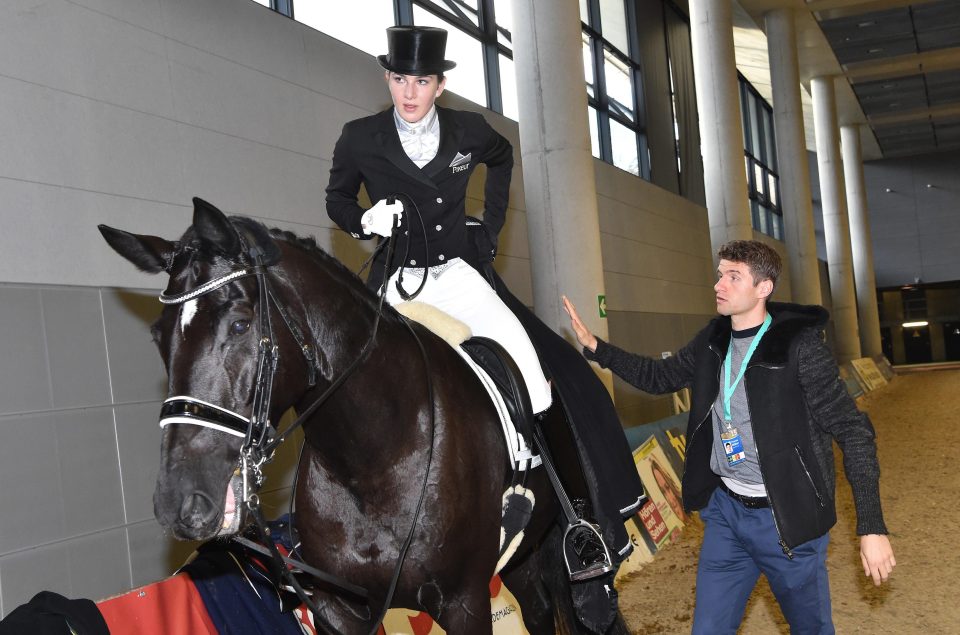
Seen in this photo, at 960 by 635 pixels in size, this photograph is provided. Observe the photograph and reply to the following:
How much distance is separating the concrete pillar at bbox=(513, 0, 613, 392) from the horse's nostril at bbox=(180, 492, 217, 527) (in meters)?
7.37

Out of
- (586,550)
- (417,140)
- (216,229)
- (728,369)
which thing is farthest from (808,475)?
(216,229)

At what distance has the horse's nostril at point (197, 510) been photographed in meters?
2.04

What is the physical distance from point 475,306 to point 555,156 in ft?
20.7

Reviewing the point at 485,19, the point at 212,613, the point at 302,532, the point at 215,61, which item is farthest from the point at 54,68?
Result: the point at 485,19

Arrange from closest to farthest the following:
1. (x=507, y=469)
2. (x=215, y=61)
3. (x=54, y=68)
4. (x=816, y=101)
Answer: (x=507, y=469)
(x=54, y=68)
(x=215, y=61)
(x=816, y=101)

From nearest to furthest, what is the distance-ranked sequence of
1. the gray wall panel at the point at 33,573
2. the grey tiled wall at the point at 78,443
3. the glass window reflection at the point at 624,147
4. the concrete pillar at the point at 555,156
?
the gray wall panel at the point at 33,573
the grey tiled wall at the point at 78,443
the concrete pillar at the point at 555,156
the glass window reflection at the point at 624,147

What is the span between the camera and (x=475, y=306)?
132 inches

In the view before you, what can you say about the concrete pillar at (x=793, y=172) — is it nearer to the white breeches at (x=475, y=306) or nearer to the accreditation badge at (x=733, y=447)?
the accreditation badge at (x=733, y=447)

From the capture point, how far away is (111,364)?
17.7 feet

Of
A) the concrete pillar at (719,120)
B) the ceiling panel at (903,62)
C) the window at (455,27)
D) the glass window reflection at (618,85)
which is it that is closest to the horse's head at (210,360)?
the window at (455,27)

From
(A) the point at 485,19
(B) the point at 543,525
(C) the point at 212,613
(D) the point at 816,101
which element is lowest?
(C) the point at 212,613

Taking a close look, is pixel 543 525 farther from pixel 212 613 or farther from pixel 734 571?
pixel 212 613

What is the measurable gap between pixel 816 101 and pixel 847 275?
5318 mm

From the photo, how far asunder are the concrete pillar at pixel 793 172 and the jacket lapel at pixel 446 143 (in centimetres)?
1983
